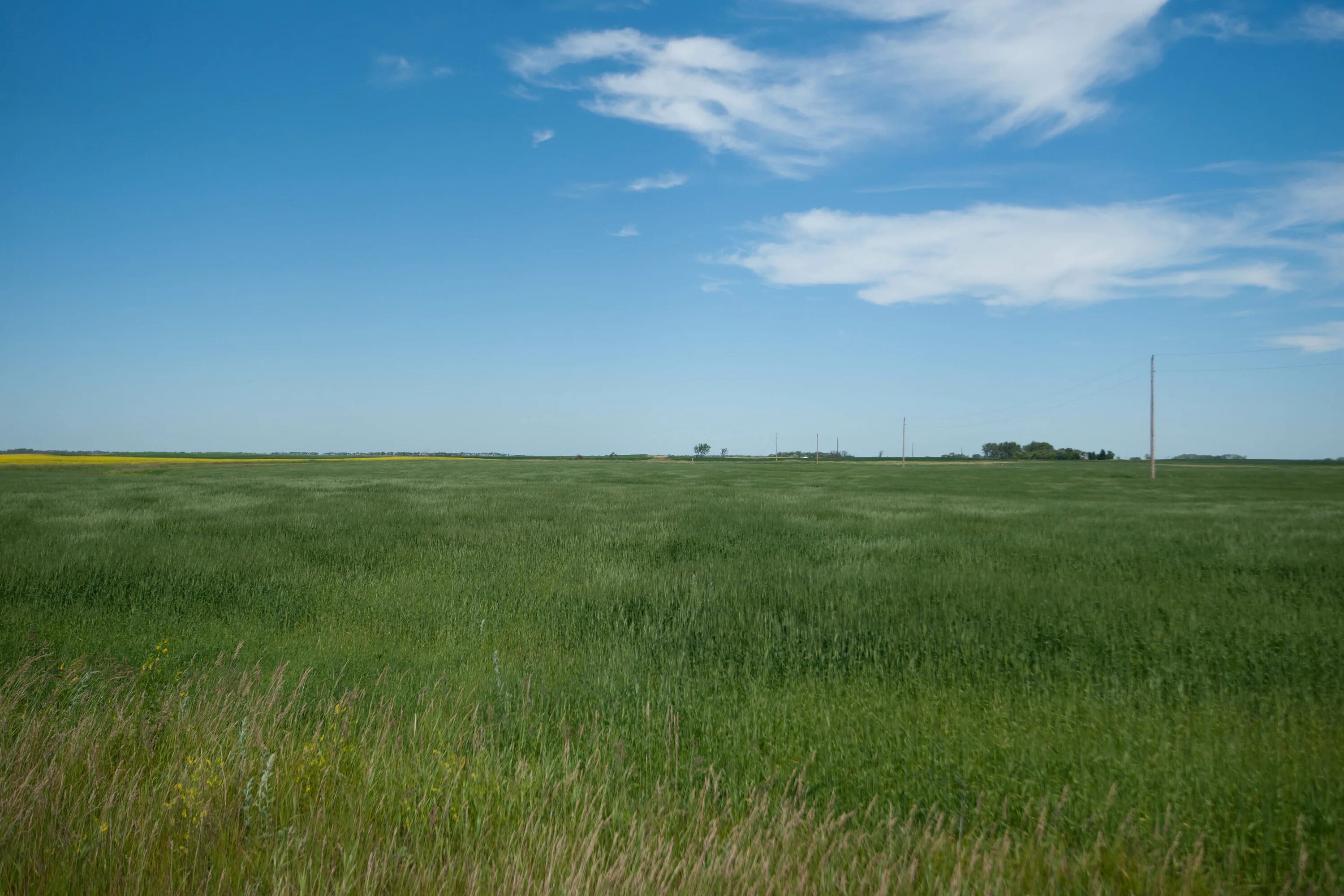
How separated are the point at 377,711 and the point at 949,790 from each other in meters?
4.17

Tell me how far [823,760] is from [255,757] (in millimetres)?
3611

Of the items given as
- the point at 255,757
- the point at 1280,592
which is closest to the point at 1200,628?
the point at 1280,592

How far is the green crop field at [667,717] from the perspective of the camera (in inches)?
124

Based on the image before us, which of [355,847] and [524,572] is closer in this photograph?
[355,847]

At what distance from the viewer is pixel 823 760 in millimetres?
4633

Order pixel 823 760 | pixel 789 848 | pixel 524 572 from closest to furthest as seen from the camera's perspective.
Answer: pixel 789 848 < pixel 823 760 < pixel 524 572

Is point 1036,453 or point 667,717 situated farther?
point 1036,453

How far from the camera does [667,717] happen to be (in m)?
5.23

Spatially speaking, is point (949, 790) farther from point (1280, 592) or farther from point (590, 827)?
point (1280, 592)

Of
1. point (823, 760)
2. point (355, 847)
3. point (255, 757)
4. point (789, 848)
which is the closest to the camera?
point (355, 847)

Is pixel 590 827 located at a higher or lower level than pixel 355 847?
lower

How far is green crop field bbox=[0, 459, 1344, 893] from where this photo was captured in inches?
124

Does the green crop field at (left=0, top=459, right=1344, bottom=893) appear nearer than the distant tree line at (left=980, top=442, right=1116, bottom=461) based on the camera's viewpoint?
Yes

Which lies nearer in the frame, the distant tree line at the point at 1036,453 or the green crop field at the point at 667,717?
the green crop field at the point at 667,717
